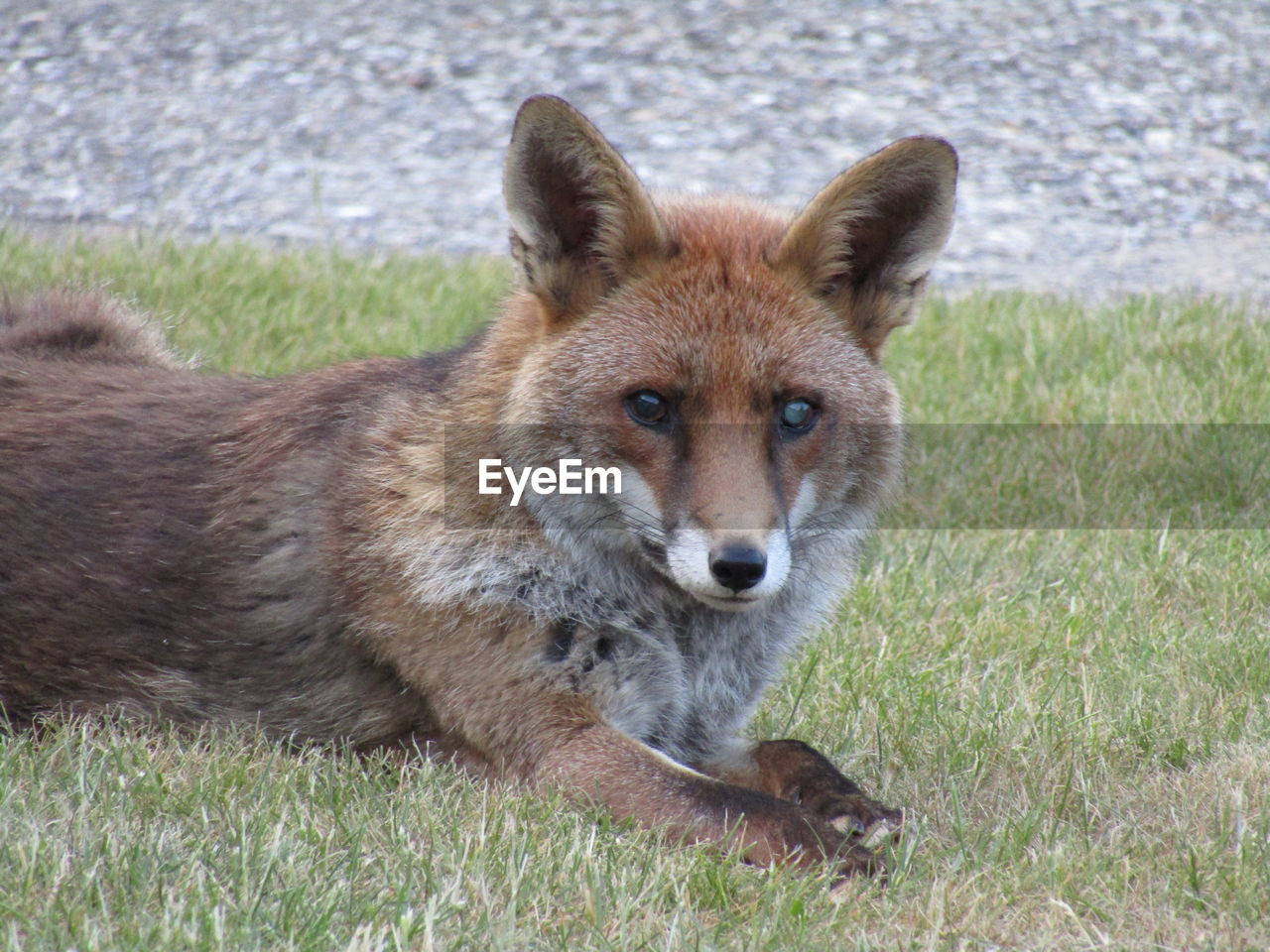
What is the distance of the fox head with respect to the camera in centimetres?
363

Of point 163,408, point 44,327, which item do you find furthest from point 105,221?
point 163,408

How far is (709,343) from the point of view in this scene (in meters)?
3.70

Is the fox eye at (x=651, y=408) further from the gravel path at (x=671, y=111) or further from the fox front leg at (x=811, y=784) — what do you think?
the gravel path at (x=671, y=111)

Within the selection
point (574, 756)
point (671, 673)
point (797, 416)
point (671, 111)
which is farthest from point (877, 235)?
point (671, 111)

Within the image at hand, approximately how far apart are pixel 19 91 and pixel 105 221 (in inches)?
117

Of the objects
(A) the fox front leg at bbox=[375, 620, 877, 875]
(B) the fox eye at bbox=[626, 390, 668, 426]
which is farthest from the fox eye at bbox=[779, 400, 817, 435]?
(A) the fox front leg at bbox=[375, 620, 877, 875]

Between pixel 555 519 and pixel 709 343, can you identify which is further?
pixel 555 519

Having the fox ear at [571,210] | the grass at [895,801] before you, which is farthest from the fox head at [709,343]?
the grass at [895,801]

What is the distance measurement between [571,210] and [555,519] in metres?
0.83

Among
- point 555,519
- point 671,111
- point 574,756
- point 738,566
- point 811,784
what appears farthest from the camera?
point 671,111

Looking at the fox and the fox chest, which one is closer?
the fox

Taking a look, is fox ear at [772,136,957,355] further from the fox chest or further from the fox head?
the fox chest

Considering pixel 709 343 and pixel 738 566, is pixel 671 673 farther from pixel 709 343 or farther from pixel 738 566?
pixel 709 343

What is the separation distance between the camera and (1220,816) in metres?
3.71
